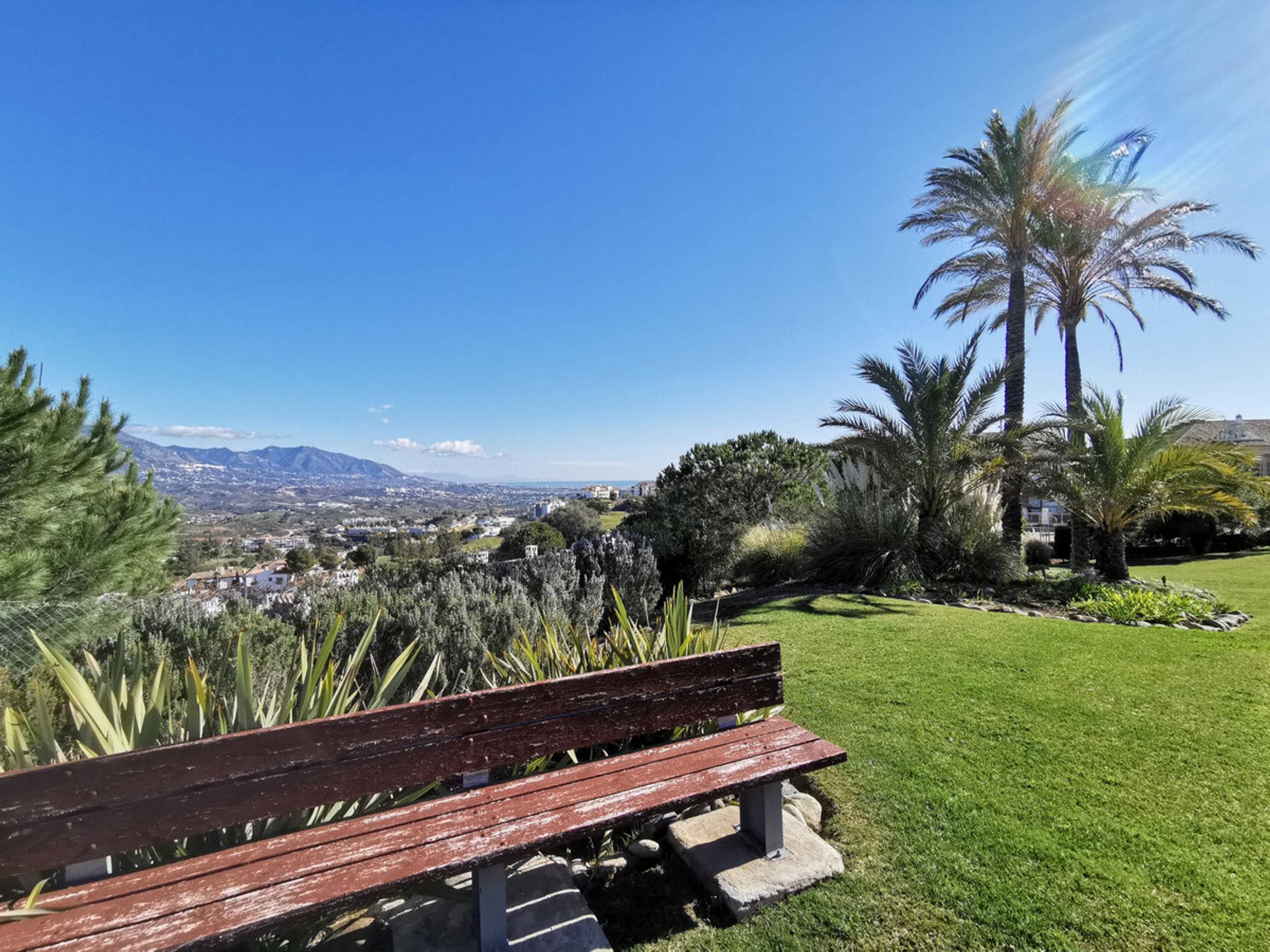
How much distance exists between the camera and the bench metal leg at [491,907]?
1848 millimetres

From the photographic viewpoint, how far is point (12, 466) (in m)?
5.73

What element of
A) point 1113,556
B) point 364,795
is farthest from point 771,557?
point 364,795

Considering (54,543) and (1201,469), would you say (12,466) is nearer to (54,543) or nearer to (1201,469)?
(54,543)

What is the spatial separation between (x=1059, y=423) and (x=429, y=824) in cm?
1141

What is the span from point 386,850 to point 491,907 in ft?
1.34

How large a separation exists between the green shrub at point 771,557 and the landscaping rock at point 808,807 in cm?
717

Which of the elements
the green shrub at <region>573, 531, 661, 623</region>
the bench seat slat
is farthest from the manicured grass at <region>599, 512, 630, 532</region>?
the bench seat slat

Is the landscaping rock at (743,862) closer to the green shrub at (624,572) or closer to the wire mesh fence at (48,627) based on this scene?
the wire mesh fence at (48,627)

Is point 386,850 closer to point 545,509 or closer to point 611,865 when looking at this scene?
point 611,865

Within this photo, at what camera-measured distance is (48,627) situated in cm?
386

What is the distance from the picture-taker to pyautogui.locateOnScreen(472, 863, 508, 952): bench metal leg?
185cm

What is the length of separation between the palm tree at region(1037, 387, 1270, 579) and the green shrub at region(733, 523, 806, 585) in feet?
15.1

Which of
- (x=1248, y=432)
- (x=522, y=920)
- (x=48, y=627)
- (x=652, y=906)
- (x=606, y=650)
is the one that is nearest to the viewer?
(x=522, y=920)

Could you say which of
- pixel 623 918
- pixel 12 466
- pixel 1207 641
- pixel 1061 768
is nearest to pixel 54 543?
pixel 12 466
